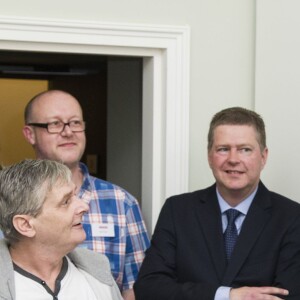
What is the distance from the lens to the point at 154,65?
12.0 ft

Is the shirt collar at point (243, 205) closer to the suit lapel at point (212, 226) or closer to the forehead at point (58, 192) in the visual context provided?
the suit lapel at point (212, 226)

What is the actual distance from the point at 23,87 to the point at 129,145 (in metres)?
1.09

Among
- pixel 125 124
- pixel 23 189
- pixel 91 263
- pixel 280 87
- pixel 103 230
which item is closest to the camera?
pixel 23 189

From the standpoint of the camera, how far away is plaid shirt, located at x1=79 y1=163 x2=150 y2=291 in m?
3.15

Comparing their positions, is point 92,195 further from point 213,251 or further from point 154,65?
point 154,65

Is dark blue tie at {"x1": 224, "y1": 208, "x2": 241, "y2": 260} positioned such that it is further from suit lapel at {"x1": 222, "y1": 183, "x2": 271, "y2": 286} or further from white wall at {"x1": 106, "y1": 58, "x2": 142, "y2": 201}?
white wall at {"x1": 106, "y1": 58, "x2": 142, "y2": 201}

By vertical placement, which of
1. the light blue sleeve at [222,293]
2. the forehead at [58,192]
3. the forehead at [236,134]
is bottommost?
the light blue sleeve at [222,293]

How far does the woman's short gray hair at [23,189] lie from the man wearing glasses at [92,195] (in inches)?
31.0

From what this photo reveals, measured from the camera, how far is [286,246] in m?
2.76

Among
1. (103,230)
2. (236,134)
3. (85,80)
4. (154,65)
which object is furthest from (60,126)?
(85,80)

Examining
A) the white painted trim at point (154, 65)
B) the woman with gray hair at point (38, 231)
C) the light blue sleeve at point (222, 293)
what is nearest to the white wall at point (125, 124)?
the white painted trim at point (154, 65)

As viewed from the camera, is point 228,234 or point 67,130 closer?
point 228,234

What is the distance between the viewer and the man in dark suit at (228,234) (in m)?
2.74

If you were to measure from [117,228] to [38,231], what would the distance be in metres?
0.88
